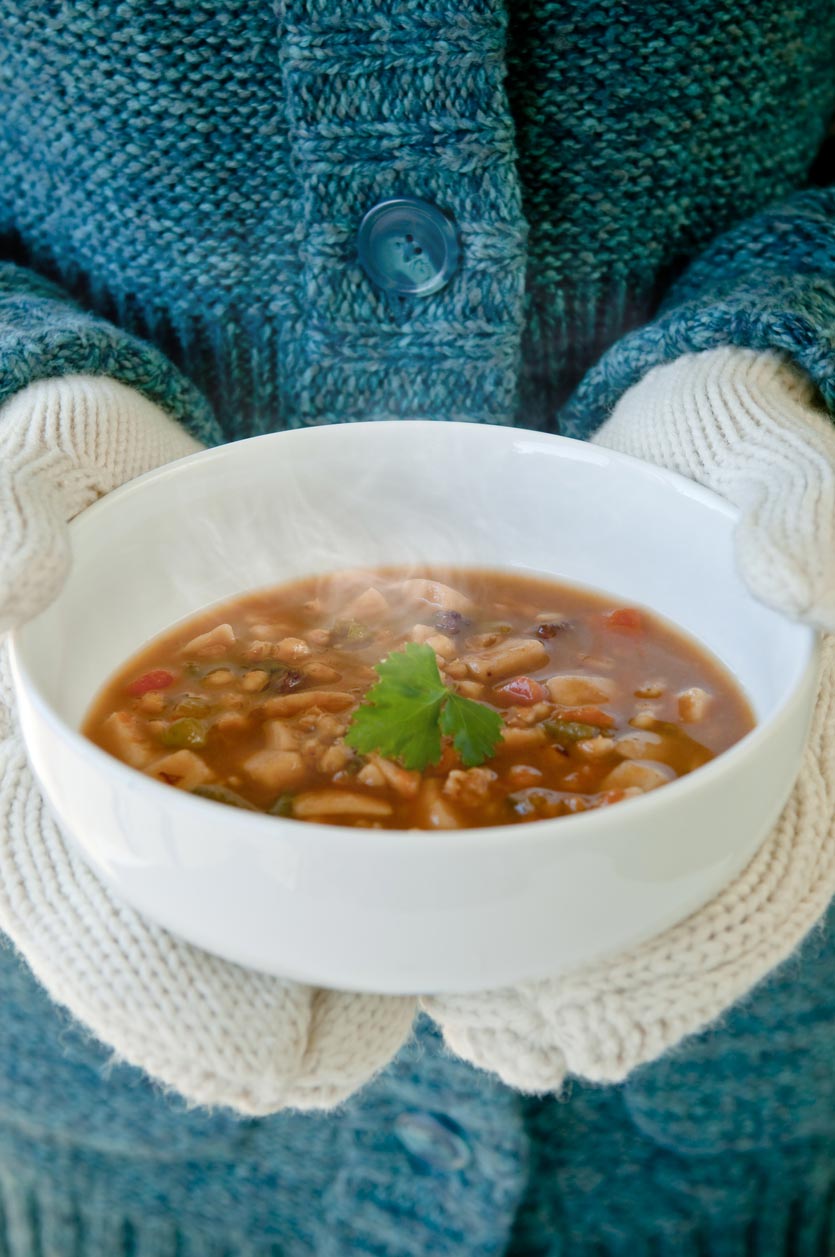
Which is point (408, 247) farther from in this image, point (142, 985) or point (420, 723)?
point (142, 985)

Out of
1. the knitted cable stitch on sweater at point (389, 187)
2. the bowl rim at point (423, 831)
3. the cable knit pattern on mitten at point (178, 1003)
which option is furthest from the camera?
the knitted cable stitch on sweater at point (389, 187)

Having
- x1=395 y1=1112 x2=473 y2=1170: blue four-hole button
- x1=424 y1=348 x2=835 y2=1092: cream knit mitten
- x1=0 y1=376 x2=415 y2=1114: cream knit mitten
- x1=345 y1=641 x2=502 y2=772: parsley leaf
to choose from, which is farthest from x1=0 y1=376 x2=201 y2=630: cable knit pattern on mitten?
x1=395 y1=1112 x2=473 y2=1170: blue four-hole button

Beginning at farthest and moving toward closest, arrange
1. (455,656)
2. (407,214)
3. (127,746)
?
1. (407,214)
2. (455,656)
3. (127,746)

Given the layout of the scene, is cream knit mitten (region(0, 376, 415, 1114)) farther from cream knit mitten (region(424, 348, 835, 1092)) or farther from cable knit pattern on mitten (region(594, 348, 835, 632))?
cable knit pattern on mitten (region(594, 348, 835, 632))

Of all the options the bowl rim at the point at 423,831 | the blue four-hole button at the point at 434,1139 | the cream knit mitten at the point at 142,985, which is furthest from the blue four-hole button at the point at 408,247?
the blue four-hole button at the point at 434,1139

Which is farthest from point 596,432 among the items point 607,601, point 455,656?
point 455,656

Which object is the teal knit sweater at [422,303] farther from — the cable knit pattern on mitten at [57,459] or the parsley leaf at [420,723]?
the parsley leaf at [420,723]

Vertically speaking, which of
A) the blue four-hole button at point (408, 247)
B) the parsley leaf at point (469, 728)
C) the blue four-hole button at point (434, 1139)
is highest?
the blue four-hole button at point (408, 247)

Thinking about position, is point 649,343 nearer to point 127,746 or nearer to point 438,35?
point 438,35
